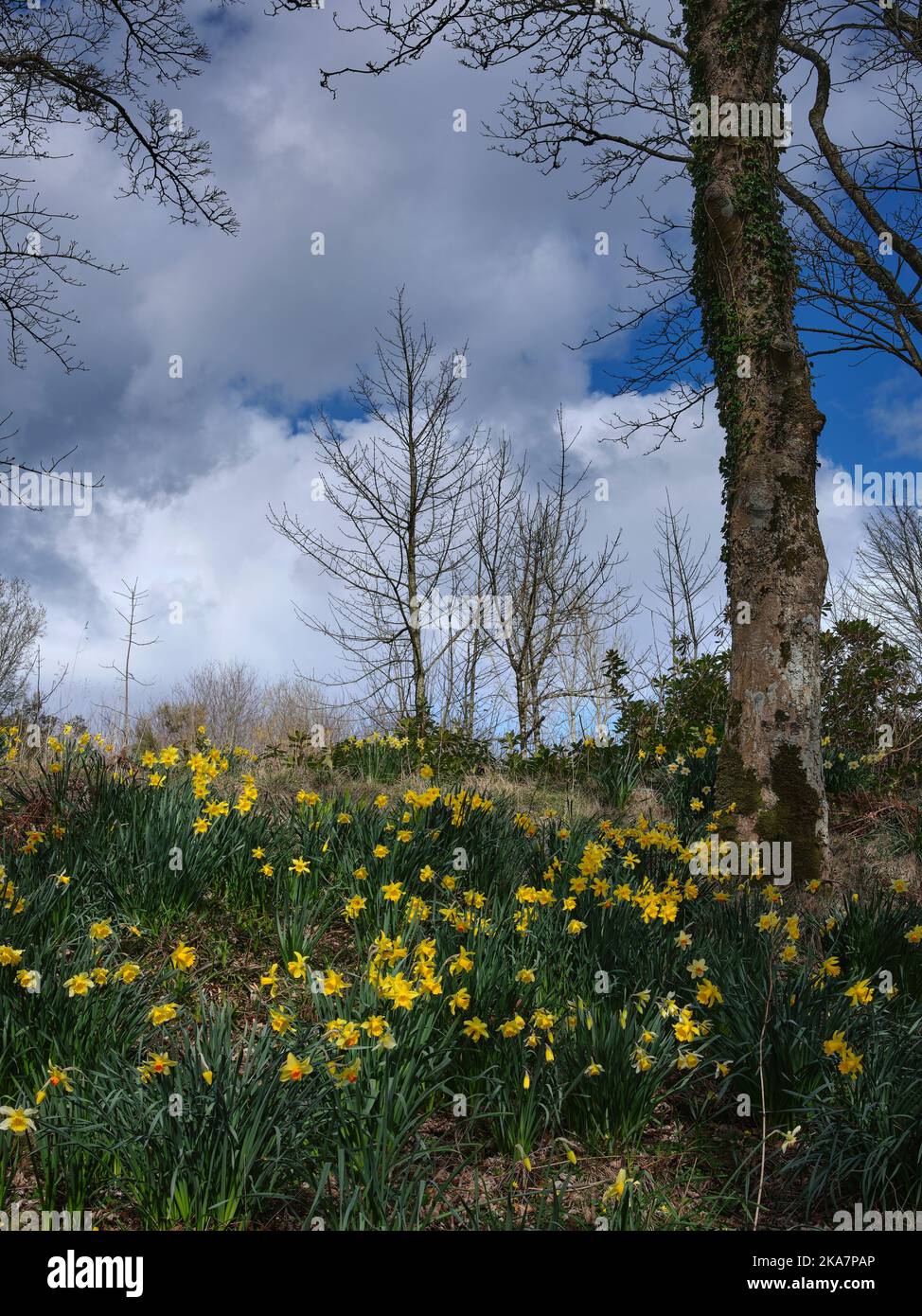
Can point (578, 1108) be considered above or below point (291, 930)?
below

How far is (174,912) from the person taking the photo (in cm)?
394

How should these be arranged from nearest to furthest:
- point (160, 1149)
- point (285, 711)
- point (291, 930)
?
1. point (160, 1149)
2. point (291, 930)
3. point (285, 711)

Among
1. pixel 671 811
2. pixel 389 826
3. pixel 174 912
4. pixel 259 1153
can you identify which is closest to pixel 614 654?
pixel 671 811

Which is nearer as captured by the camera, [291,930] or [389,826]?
[291,930]

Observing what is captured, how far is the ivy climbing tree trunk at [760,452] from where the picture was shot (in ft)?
19.1

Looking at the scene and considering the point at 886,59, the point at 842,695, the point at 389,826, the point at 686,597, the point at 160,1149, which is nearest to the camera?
the point at 160,1149

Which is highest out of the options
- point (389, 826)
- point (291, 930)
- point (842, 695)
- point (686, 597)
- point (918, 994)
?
point (686, 597)

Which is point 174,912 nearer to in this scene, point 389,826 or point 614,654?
point 389,826

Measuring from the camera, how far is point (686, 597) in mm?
14633

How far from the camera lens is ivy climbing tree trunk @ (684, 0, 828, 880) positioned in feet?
19.1

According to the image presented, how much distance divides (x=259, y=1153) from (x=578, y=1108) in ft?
3.49

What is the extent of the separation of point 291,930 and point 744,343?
513 cm

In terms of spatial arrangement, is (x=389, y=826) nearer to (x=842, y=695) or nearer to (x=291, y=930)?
(x=291, y=930)

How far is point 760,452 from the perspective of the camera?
6098 mm
